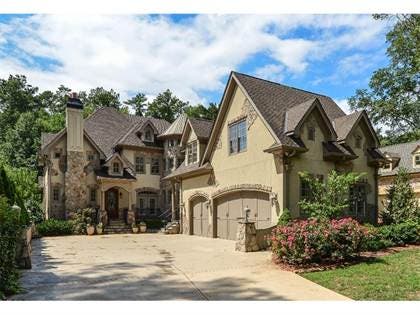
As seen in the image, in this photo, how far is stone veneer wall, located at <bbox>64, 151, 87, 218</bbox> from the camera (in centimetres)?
2570

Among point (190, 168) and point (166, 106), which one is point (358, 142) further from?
point (166, 106)

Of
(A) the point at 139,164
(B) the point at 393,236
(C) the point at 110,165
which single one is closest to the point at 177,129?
(A) the point at 139,164

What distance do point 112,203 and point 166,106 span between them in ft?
79.1

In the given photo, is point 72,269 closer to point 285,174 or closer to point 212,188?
point 285,174

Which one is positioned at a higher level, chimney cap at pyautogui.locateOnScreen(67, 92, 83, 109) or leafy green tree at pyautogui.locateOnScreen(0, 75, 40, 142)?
leafy green tree at pyautogui.locateOnScreen(0, 75, 40, 142)

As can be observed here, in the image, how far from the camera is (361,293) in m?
7.69

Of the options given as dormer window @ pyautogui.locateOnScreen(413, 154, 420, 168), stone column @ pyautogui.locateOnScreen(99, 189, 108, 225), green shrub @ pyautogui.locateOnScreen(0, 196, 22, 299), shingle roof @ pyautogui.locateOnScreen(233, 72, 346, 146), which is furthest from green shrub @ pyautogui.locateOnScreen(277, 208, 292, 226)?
dormer window @ pyautogui.locateOnScreen(413, 154, 420, 168)

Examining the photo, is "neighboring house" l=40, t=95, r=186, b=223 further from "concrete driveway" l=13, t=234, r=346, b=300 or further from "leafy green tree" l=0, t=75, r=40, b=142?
"leafy green tree" l=0, t=75, r=40, b=142

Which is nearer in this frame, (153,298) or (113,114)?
(153,298)

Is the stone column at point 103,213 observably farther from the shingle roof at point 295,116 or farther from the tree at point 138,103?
the tree at point 138,103

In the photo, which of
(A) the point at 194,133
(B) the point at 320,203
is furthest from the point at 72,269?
(A) the point at 194,133

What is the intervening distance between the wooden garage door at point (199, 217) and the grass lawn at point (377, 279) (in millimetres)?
10829

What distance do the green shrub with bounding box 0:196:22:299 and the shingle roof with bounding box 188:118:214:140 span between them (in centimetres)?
1350

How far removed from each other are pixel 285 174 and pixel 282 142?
4.20 feet
